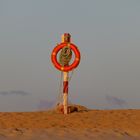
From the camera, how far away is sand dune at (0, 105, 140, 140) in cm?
955

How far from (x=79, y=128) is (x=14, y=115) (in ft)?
8.57

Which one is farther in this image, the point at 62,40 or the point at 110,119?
the point at 62,40

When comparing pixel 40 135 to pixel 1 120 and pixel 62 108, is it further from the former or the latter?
pixel 62 108

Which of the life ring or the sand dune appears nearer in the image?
the sand dune

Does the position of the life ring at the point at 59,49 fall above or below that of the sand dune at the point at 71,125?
above

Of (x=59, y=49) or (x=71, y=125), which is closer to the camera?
(x=71, y=125)

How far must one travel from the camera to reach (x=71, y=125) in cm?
1127

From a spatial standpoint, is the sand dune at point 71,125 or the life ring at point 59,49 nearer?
the sand dune at point 71,125

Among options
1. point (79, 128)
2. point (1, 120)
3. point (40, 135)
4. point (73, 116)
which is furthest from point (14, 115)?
point (40, 135)

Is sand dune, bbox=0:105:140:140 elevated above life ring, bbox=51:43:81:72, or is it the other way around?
life ring, bbox=51:43:81:72

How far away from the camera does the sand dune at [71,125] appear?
9547 millimetres

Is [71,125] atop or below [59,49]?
below

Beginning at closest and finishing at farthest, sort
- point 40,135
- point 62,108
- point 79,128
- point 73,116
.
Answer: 1. point 40,135
2. point 79,128
3. point 73,116
4. point 62,108

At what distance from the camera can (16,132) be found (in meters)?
9.70
